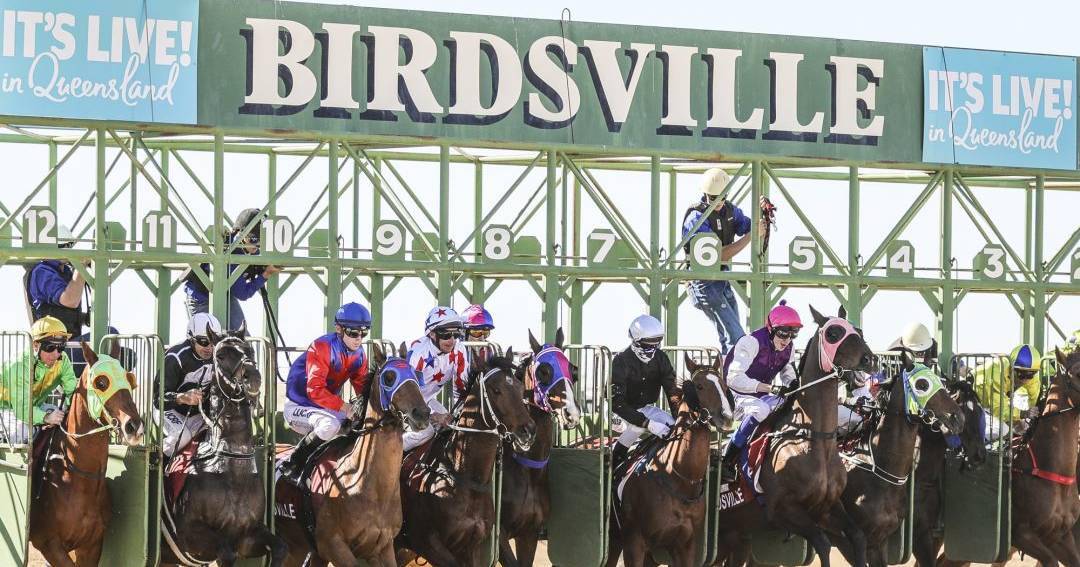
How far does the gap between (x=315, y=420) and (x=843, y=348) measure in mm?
3745

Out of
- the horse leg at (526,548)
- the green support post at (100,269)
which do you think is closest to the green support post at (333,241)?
the green support post at (100,269)

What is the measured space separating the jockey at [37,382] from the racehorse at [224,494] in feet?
3.00

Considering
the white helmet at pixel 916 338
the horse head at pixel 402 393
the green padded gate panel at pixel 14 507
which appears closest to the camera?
the horse head at pixel 402 393

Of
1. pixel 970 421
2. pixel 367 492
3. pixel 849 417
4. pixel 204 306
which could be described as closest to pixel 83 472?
pixel 367 492

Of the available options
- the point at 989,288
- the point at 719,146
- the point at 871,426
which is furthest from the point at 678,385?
the point at 989,288

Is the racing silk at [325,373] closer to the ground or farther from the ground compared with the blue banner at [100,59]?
closer to the ground

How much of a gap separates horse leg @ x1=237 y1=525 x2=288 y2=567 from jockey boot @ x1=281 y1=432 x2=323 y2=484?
0.53 m

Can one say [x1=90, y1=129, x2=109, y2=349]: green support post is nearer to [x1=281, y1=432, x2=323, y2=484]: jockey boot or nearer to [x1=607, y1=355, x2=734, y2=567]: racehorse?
[x1=281, y1=432, x2=323, y2=484]: jockey boot

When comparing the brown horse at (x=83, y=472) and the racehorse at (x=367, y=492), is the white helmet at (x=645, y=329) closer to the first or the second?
the racehorse at (x=367, y=492)

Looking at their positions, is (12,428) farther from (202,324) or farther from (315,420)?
(315,420)

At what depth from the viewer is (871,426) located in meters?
13.9

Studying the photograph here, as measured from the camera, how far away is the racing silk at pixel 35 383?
11.9 m

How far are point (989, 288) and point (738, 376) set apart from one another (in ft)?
12.0

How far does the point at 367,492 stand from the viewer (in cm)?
1182
